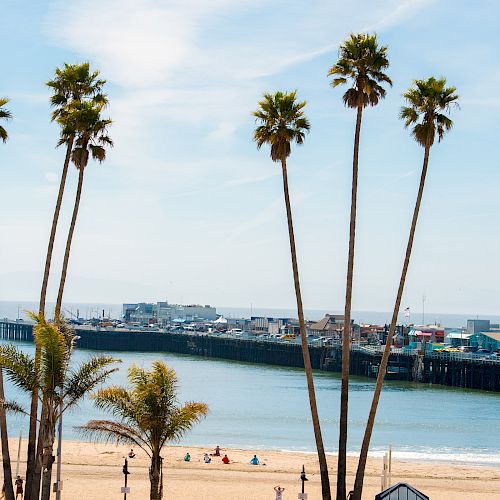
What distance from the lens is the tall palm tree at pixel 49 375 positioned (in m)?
22.6

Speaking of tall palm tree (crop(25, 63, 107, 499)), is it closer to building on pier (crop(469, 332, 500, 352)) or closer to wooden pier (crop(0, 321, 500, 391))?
wooden pier (crop(0, 321, 500, 391))

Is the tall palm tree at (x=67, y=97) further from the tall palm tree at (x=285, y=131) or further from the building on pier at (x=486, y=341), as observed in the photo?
the building on pier at (x=486, y=341)

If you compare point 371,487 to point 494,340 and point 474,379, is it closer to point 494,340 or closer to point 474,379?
point 474,379

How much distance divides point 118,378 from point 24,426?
4227 centimetres

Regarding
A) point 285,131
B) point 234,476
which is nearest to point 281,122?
point 285,131

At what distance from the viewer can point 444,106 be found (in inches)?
968

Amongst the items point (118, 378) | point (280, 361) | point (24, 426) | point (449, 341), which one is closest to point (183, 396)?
point (118, 378)

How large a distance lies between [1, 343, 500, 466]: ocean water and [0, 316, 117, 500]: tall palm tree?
20698mm

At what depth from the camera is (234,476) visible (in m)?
42.0

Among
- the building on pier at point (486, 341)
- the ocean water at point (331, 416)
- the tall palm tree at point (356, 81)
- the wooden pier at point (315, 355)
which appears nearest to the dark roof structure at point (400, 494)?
the tall palm tree at point (356, 81)

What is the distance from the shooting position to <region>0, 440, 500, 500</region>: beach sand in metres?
36.6

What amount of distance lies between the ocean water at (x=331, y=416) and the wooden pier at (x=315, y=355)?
3.52 meters

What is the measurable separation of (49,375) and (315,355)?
10942 centimetres

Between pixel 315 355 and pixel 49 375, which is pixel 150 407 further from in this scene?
pixel 315 355
